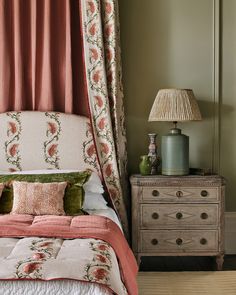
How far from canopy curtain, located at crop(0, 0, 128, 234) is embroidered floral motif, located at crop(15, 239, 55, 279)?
4.38 feet

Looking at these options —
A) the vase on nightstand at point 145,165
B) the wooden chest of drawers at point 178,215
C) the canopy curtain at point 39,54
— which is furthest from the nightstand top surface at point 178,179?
the canopy curtain at point 39,54

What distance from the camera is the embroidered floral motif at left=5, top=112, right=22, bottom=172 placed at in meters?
4.03

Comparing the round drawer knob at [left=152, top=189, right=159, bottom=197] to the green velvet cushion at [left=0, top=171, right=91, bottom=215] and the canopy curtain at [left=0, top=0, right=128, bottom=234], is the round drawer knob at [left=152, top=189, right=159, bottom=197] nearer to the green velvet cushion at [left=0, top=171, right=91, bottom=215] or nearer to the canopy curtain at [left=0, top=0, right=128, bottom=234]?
the canopy curtain at [left=0, top=0, right=128, bottom=234]

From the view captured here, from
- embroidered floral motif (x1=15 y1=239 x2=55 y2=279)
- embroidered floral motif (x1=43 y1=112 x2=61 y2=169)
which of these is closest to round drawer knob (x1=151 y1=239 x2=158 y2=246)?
embroidered floral motif (x1=43 y1=112 x2=61 y2=169)

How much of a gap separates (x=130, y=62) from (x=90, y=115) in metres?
0.58

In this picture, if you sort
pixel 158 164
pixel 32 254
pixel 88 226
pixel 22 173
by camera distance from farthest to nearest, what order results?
pixel 158 164 → pixel 22 173 → pixel 88 226 → pixel 32 254

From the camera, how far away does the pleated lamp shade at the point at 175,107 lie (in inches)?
153

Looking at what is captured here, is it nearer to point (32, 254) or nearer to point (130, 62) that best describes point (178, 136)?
point (130, 62)

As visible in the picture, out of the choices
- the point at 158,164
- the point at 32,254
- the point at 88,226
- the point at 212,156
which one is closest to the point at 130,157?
the point at 158,164

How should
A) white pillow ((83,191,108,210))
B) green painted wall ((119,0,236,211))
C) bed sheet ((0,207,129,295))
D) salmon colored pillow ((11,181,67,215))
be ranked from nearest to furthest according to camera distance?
bed sheet ((0,207,129,295))
salmon colored pillow ((11,181,67,215))
white pillow ((83,191,108,210))
green painted wall ((119,0,236,211))

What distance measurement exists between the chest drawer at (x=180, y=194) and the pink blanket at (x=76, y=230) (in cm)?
70

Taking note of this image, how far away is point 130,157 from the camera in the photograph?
4309 millimetres

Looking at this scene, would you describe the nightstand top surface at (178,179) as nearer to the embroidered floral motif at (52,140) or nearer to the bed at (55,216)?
the bed at (55,216)

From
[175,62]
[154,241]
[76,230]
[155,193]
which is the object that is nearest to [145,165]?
[155,193]
